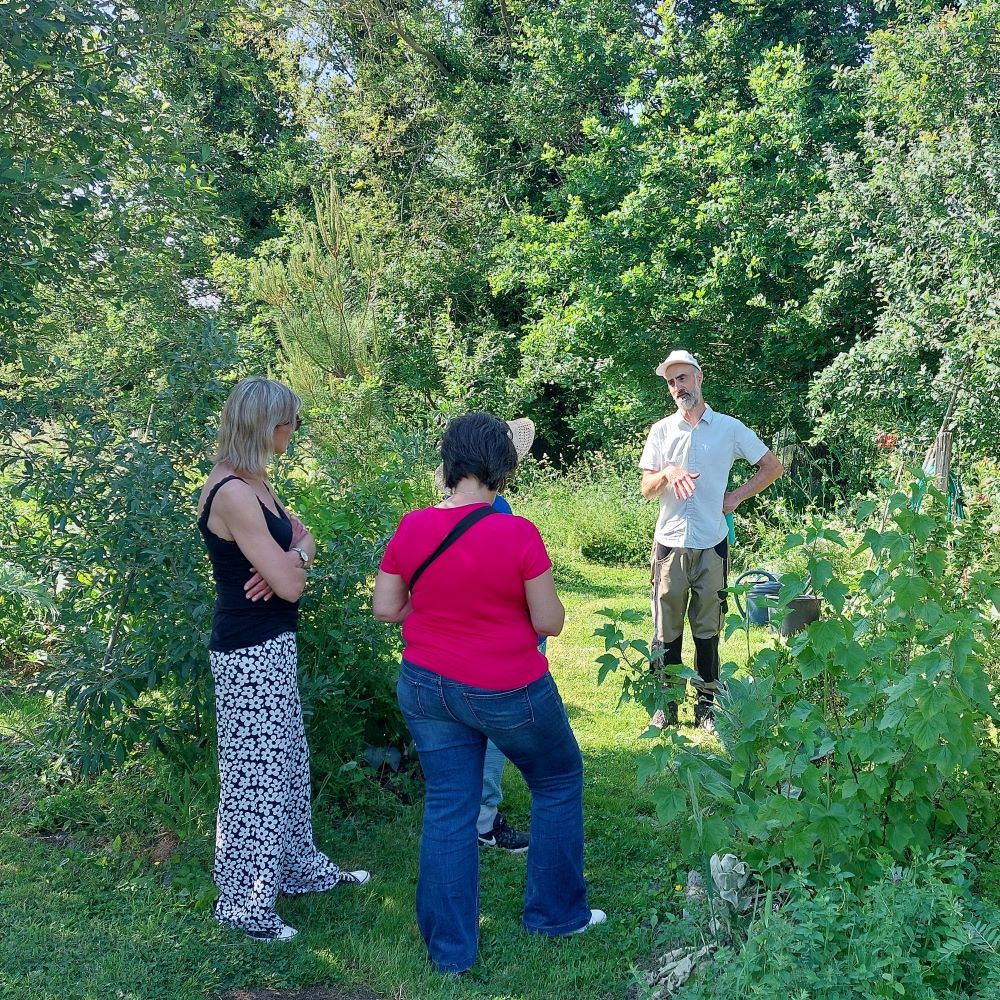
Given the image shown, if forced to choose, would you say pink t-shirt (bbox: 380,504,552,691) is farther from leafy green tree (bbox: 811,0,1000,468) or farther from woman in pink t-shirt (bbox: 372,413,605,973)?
leafy green tree (bbox: 811,0,1000,468)

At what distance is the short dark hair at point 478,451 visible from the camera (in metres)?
3.02

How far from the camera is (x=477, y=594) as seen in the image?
2988 mm

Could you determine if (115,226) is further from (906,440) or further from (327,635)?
(906,440)

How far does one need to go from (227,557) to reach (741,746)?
5.80ft

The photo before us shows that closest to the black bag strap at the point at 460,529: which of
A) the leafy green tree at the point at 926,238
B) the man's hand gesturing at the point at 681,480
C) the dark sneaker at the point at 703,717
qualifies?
the man's hand gesturing at the point at 681,480

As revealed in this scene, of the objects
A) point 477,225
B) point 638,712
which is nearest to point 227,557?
point 638,712

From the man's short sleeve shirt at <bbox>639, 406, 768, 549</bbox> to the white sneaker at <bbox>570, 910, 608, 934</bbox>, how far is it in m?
2.19

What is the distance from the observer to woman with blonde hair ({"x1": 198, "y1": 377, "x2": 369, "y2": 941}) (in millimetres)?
3217

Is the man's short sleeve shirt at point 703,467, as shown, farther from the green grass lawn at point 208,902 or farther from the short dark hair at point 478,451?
the short dark hair at point 478,451

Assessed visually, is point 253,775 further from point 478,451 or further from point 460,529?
point 478,451

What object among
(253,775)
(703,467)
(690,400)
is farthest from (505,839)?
(690,400)

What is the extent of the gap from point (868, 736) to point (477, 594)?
1.18 meters

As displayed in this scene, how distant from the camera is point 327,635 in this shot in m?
4.23

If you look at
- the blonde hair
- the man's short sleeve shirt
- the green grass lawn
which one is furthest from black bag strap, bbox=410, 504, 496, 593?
the man's short sleeve shirt
